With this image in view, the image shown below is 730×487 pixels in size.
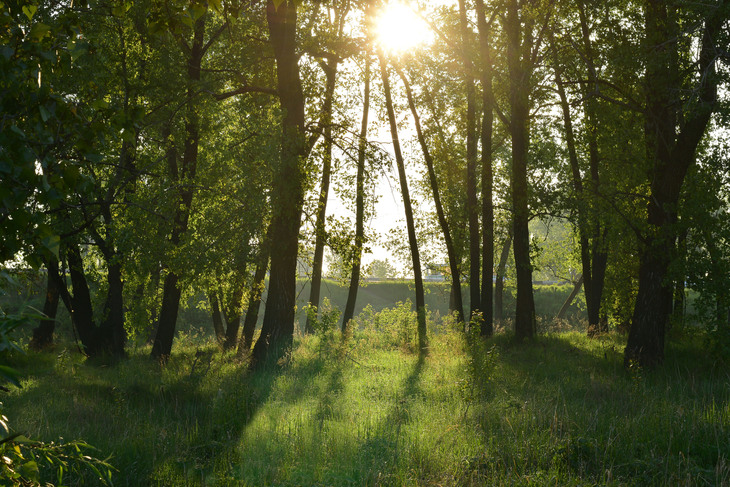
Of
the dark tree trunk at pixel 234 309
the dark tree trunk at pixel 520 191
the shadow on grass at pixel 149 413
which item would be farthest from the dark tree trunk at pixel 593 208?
the dark tree trunk at pixel 234 309

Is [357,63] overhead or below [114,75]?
overhead

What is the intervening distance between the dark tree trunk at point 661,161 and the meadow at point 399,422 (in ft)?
2.81

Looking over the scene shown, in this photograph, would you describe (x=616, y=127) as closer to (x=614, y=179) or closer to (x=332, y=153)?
(x=614, y=179)

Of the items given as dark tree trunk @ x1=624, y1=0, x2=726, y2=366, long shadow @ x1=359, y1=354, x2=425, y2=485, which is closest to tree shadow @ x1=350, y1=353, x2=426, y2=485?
long shadow @ x1=359, y1=354, x2=425, y2=485

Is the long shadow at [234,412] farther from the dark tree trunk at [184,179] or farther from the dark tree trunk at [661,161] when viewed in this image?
the dark tree trunk at [661,161]

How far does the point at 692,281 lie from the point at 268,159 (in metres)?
9.64

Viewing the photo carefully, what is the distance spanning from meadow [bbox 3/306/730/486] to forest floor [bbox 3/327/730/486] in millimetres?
28

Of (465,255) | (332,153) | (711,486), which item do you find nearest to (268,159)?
(332,153)

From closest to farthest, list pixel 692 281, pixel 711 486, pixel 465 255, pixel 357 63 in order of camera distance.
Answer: pixel 711 486 < pixel 692 281 < pixel 357 63 < pixel 465 255

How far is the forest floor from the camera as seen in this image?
6.09 m

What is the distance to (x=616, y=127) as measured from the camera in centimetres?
1619

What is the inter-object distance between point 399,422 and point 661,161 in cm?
927

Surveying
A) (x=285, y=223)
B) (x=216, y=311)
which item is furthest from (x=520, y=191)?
(x=216, y=311)

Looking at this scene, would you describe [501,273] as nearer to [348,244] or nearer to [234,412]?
[348,244]
